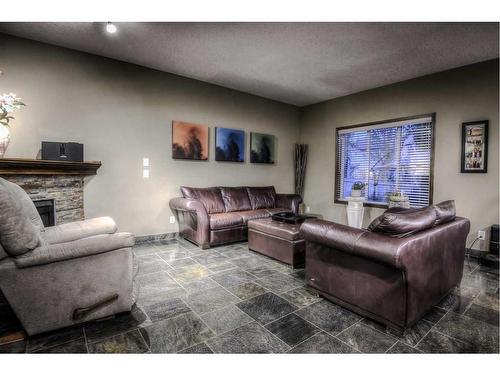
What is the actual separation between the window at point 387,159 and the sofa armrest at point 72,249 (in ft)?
14.7

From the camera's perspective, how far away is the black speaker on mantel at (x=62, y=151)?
318cm

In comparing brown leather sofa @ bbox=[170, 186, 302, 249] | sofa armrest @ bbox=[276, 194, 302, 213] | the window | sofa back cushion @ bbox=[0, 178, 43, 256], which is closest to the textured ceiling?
the window

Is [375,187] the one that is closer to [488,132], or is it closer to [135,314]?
[488,132]

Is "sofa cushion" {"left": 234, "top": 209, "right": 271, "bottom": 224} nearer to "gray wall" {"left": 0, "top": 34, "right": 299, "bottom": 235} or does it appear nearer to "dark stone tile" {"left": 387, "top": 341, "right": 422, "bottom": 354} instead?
"gray wall" {"left": 0, "top": 34, "right": 299, "bottom": 235}

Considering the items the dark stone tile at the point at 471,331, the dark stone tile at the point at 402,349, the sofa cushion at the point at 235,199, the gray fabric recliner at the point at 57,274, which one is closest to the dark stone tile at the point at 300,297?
the dark stone tile at the point at 402,349

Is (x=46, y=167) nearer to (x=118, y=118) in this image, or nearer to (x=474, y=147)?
(x=118, y=118)

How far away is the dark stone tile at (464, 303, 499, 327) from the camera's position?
78.6 inches

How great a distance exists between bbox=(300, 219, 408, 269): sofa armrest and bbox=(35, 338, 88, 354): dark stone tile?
1.81m

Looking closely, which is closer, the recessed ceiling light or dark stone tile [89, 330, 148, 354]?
dark stone tile [89, 330, 148, 354]

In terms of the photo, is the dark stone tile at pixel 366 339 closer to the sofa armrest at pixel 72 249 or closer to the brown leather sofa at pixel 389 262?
the brown leather sofa at pixel 389 262

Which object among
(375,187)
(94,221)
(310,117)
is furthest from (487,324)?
(310,117)

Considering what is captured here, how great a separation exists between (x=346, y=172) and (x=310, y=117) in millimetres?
1654

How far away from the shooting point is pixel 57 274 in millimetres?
1671

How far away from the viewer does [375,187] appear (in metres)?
4.91
